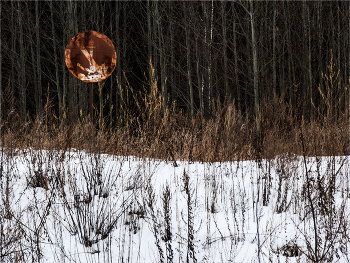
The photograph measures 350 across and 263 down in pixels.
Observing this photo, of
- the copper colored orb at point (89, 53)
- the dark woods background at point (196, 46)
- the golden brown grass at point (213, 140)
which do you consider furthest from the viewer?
the dark woods background at point (196, 46)

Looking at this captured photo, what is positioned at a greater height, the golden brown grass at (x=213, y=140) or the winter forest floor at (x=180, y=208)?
Answer: the golden brown grass at (x=213, y=140)

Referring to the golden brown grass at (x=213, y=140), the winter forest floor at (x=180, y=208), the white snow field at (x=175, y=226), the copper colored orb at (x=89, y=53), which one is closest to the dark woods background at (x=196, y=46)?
the copper colored orb at (x=89, y=53)

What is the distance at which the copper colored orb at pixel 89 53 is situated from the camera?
6488 millimetres

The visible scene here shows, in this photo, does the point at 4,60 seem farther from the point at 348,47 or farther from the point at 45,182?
the point at 348,47

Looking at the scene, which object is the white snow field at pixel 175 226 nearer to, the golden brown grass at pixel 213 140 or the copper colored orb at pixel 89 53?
the golden brown grass at pixel 213 140

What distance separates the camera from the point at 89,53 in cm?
647

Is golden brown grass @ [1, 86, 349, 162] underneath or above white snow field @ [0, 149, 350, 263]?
above

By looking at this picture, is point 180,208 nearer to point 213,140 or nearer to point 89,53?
point 213,140

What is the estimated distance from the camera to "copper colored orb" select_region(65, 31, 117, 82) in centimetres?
649

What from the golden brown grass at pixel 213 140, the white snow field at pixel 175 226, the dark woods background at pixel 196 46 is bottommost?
the white snow field at pixel 175 226

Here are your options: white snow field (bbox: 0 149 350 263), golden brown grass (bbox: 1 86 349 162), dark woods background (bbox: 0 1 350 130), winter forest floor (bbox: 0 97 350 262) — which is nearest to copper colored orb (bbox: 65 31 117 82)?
golden brown grass (bbox: 1 86 349 162)

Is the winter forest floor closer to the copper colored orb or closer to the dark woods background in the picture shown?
the copper colored orb

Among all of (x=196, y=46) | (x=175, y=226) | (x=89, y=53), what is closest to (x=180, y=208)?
(x=175, y=226)

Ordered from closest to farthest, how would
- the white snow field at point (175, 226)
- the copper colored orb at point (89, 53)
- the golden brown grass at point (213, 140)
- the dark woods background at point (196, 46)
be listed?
the white snow field at point (175, 226) → the golden brown grass at point (213, 140) → the copper colored orb at point (89, 53) → the dark woods background at point (196, 46)
